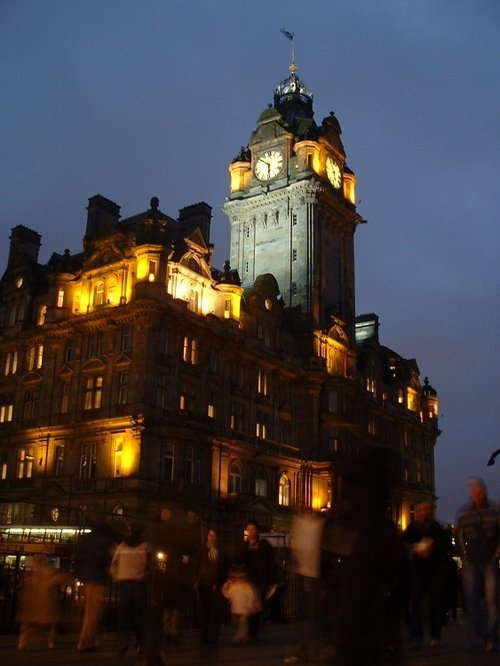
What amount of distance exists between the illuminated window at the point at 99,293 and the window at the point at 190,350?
6.16m

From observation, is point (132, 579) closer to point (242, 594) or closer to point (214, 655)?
point (214, 655)

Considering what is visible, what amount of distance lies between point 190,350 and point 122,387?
536 cm

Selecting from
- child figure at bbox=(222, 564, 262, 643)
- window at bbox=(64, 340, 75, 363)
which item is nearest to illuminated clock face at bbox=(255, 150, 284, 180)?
window at bbox=(64, 340, 75, 363)

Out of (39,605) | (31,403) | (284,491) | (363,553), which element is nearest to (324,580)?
(363,553)

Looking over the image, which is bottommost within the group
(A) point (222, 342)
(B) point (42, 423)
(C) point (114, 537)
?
(C) point (114, 537)

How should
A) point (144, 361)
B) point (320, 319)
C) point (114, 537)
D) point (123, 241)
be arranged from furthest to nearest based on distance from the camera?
point (320, 319), point (123, 241), point (144, 361), point (114, 537)

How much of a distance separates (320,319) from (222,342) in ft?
45.2

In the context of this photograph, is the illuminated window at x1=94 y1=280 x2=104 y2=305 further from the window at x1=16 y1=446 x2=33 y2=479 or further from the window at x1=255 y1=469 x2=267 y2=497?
the window at x1=255 y1=469 x2=267 y2=497

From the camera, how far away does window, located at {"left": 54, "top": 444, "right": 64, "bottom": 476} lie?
50812 mm

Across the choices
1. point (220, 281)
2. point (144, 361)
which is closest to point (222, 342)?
point (220, 281)

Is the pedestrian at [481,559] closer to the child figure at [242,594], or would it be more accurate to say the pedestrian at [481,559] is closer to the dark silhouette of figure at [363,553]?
the child figure at [242,594]

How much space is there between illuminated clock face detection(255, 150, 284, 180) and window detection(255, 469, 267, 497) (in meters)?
27.0

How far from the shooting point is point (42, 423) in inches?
2077

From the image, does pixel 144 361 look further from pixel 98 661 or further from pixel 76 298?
pixel 98 661
